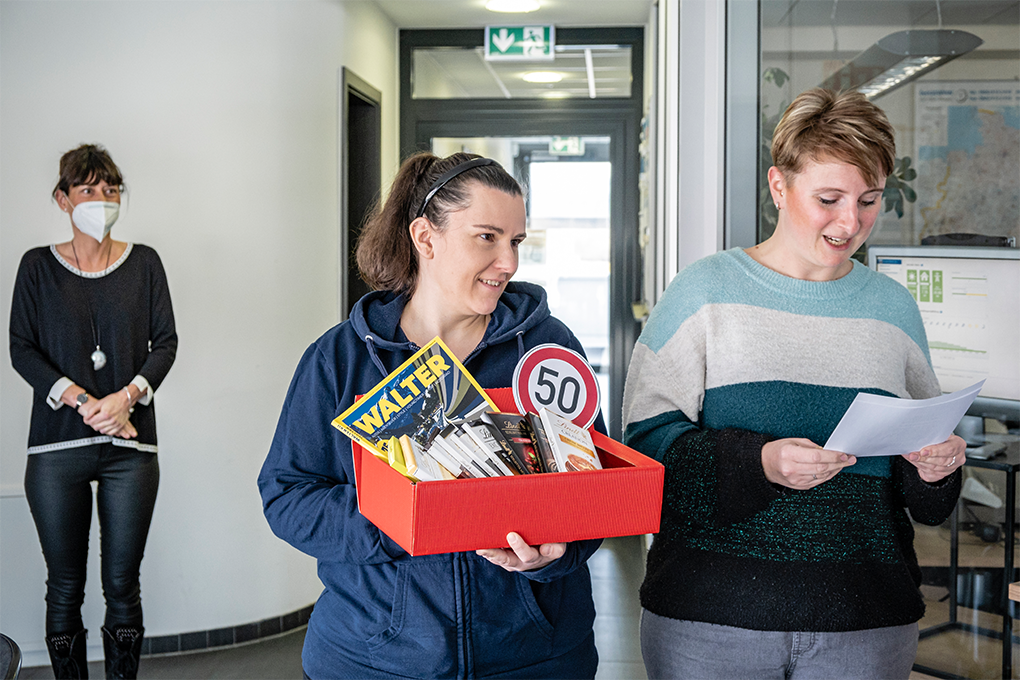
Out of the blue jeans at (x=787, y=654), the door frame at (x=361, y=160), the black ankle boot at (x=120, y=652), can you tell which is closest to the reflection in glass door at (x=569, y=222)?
the door frame at (x=361, y=160)

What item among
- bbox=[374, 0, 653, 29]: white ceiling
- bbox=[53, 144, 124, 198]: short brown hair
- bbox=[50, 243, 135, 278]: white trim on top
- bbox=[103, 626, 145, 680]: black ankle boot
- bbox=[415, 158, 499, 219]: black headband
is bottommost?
bbox=[103, 626, 145, 680]: black ankle boot

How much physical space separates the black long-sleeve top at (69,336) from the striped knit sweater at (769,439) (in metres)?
1.91

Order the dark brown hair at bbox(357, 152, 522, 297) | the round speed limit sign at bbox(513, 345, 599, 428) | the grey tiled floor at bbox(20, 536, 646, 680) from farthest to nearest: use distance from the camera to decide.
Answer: the grey tiled floor at bbox(20, 536, 646, 680) < the dark brown hair at bbox(357, 152, 522, 297) < the round speed limit sign at bbox(513, 345, 599, 428)

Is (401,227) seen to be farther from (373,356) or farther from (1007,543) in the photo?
(1007,543)

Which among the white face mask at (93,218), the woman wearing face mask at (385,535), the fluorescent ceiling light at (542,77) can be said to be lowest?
the woman wearing face mask at (385,535)

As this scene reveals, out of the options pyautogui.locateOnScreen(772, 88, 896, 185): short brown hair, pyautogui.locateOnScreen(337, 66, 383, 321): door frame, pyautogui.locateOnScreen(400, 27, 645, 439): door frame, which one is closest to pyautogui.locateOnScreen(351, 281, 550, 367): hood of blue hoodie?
pyautogui.locateOnScreen(772, 88, 896, 185): short brown hair

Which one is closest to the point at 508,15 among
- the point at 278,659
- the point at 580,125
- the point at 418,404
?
the point at 580,125

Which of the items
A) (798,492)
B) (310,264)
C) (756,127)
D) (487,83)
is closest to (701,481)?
(798,492)

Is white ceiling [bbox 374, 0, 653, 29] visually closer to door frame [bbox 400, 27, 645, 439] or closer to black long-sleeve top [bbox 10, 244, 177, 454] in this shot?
door frame [bbox 400, 27, 645, 439]

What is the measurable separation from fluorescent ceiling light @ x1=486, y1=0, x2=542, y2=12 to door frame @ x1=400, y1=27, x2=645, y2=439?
1.31 ft

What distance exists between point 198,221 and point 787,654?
8.09 feet

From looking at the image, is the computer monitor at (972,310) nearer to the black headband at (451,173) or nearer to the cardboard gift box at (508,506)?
the black headband at (451,173)

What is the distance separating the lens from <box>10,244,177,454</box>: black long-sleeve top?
261 cm

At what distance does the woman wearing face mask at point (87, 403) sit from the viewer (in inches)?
103
